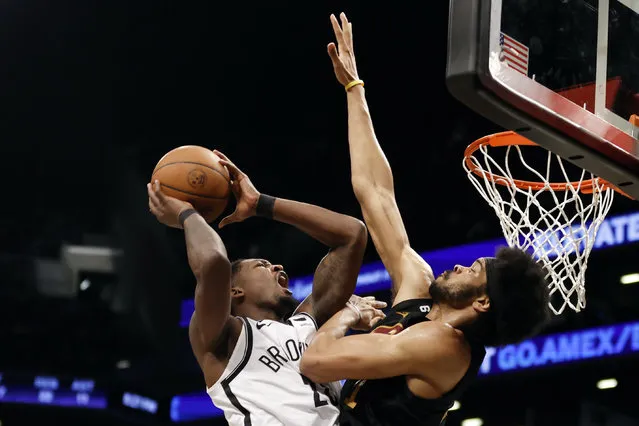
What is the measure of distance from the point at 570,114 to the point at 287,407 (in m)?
1.30

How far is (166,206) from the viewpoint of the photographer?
3.25 m

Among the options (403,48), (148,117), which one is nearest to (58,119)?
(148,117)

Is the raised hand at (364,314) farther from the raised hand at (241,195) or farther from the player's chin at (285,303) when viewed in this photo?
the raised hand at (241,195)

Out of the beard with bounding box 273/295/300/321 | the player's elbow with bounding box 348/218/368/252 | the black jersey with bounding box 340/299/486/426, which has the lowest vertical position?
the black jersey with bounding box 340/299/486/426

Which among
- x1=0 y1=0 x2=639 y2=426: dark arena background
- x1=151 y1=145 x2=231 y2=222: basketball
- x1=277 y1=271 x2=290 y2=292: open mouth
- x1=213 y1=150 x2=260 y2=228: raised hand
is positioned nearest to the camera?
x1=151 y1=145 x2=231 y2=222: basketball

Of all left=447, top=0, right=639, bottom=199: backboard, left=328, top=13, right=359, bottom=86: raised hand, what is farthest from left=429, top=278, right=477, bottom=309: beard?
left=328, top=13, right=359, bottom=86: raised hand

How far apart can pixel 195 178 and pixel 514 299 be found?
1093mm

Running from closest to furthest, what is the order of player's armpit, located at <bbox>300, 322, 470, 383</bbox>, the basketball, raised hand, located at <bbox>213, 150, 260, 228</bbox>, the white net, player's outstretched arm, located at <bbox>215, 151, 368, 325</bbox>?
player's armpit, located at <bbox>300, 322, 470, 383</bbox> → the basketball → raised hand, located at <bbox>213, 150, 260, 228</bbox> → player's outstretched arm, located at <bbox>215, 151, 368, 325</bbox> → the white net

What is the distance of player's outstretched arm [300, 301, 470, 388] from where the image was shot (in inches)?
120

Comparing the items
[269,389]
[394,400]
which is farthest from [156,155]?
[394,400]

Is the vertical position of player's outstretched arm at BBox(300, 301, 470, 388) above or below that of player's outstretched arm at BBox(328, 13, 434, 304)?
below

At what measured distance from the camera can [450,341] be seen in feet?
10.3

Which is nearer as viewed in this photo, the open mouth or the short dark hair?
the short dark hair

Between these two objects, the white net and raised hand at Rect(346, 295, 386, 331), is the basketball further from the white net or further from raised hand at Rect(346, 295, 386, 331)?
the white net
